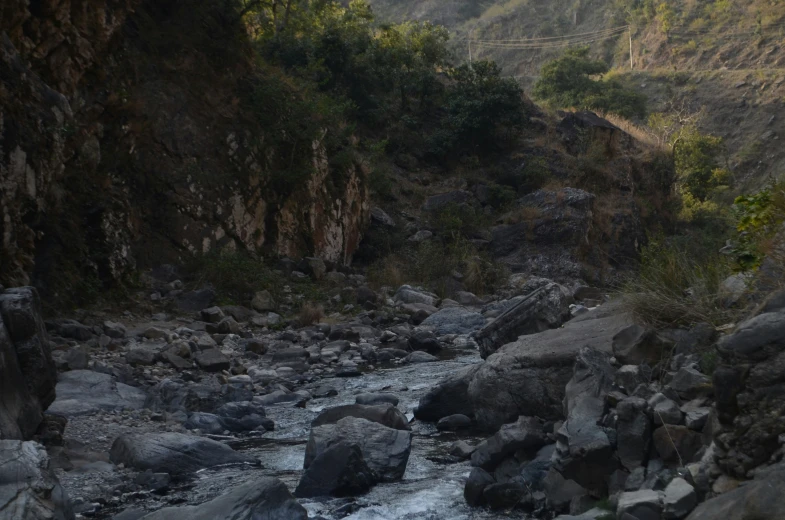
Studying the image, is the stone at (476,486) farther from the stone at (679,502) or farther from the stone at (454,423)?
the stone at (454,423)

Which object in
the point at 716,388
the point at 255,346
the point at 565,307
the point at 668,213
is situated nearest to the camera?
the point at 716,388

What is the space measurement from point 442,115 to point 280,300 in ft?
45.7

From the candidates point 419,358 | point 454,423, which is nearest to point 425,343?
point 419,358

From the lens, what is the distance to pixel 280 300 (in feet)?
45.6

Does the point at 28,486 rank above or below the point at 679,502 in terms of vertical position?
above

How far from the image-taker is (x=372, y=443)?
18.0 ft

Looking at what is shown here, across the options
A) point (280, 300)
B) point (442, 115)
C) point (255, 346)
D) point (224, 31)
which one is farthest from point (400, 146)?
point (255, 346)

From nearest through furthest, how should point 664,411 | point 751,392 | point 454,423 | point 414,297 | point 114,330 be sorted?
point 751,392, point 664,411, point 454,423, point 114,330, point 414,297

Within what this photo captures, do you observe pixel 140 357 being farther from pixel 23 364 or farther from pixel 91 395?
pixel 23 364

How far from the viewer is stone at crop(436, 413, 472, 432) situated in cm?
655

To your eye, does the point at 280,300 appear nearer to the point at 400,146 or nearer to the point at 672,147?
the point at 400,146

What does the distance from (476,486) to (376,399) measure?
272cm

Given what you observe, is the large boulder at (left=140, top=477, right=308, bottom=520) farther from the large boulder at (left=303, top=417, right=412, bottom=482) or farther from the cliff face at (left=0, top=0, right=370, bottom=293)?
the cliff face at (left=0, top=0, right=370, bottom=293)

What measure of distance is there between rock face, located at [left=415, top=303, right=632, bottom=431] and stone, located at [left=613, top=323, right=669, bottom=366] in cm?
36
